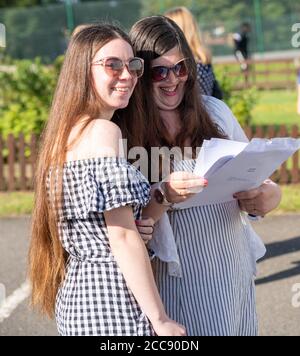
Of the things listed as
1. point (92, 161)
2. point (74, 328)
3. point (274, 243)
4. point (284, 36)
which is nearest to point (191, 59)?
point (92, 161)

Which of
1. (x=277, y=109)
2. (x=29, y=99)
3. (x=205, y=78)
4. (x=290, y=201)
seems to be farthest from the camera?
(x=277, y=109)

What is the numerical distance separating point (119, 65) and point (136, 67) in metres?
0.08

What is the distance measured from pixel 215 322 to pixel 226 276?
161 millimetres

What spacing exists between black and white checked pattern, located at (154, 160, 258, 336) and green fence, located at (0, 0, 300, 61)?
25334 mm

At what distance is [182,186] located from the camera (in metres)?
2.29

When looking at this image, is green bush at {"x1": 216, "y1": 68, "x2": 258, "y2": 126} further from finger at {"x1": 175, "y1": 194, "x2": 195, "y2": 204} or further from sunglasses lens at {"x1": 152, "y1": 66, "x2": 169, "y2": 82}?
finger at {"x1": 175, "y1": 194, "x2": 195, "y2": 204}

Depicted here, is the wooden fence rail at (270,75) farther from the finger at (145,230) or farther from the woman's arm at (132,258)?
the woman's arm at (132,258)

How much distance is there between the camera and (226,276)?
8.64 feet

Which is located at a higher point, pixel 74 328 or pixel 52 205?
pixel 52 205

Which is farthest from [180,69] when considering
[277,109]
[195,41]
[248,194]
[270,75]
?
[270,75]

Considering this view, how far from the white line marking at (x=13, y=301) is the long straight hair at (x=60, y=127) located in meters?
2.96

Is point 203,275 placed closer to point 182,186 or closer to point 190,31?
point 182,186

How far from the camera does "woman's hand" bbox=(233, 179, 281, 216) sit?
2643 mm

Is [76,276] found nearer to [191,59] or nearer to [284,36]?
[191,59]
